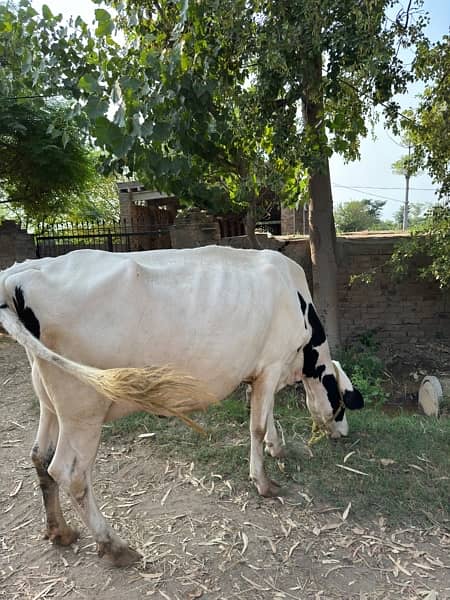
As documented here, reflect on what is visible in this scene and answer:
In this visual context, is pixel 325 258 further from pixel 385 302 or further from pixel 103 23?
pixel 103 23

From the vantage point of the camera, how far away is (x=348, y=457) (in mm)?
3783

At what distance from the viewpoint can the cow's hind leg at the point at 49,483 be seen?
2.87m

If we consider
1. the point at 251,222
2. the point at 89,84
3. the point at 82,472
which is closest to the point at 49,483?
the point at 82,472

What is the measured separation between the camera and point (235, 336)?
9.89ft

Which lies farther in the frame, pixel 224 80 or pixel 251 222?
pixel 251 222

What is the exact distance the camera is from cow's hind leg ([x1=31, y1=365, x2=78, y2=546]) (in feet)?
9.42

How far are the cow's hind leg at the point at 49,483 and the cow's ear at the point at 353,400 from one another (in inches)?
87.0

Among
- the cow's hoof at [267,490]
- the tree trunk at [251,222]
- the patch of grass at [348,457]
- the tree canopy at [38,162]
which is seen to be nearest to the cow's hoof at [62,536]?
the patch of grass at [348,457]

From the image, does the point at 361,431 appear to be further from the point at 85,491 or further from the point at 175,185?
the point at 175,185

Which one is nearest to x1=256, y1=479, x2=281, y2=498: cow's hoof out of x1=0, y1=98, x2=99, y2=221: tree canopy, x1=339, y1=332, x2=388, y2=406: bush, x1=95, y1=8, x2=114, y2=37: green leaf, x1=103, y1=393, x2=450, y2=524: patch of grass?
x1=103, y1=393, x2=450, y2=524: patch of grass

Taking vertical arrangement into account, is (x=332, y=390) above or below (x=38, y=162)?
below

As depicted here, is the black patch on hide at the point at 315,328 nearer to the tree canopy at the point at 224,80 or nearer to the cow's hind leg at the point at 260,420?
the cow's hind leg at the point at 260,420

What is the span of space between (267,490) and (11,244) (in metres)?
8.42

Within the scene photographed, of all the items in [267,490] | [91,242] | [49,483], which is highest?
[91,242]
